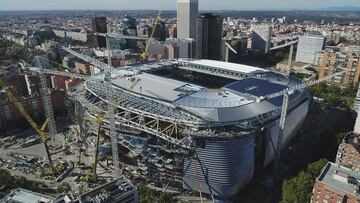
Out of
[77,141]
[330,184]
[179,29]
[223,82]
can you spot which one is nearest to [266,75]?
[223,82]

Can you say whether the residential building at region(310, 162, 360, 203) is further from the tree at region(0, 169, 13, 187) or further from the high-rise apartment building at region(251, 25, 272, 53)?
the high-rise apartment building at region(251, 25, 272, 53)

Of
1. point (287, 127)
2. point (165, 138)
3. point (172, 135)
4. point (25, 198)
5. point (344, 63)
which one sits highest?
point (344, 63)

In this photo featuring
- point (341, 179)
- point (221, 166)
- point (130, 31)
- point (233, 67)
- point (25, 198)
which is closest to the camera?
point (25, 198)

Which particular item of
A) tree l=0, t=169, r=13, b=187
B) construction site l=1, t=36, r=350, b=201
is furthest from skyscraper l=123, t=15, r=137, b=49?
tree l=0, t=169, r=13, b=187

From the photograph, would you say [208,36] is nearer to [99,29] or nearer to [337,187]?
[99,29]

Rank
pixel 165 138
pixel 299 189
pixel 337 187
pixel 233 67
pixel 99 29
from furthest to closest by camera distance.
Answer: pixel 99 29 → pixel 233 67 → pixel 165 138 → pixel 299 189 → pixel 337 187

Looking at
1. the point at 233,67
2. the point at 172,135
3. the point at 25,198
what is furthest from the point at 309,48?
A: the point at 25,198

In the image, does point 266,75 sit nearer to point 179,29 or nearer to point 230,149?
point 230,149
